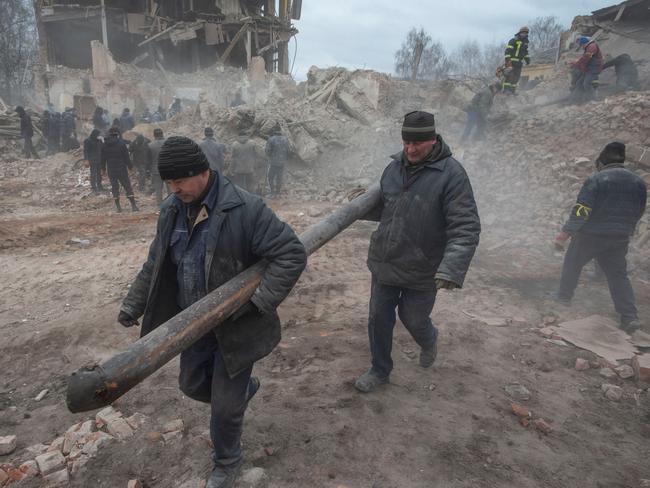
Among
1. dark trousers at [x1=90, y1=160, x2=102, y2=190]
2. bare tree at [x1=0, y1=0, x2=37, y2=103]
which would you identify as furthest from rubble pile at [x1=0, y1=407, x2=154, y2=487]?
bare tree at [x1=0, y1=0, x2=37, y2=103]

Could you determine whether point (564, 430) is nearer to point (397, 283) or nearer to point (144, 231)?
point (397, 283)

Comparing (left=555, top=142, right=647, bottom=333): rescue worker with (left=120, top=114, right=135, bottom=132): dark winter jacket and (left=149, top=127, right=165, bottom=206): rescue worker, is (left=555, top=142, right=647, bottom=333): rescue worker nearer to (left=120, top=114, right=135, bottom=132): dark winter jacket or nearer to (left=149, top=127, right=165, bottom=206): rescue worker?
(left=149, top=127, right=165, bottom=206): rescue worker

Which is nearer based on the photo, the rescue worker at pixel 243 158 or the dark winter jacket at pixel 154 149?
the dark winter jacket at pixel 154 149

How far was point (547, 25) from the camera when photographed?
47.8 metres

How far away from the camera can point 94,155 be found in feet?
35.3

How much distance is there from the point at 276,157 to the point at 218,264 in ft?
29.1

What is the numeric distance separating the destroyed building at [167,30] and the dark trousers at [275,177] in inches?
585

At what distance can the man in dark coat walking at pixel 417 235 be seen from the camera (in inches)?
103

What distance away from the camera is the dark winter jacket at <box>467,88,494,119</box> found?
10688 mm

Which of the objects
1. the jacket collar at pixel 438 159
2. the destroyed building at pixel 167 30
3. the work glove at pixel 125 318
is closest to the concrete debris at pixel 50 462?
the work glove at pixel 125 318

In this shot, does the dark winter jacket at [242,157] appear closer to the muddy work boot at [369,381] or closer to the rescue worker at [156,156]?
the rescue worker at [156,156]

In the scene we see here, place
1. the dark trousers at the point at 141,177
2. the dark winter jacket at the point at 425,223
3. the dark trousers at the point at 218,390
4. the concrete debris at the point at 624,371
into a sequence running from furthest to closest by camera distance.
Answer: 1. the dark trousers at the point at 141,177
2. the concrete debris at the point at 624,371
3. the dark winter jacket at the point at 425,223
4. the dark trousers at the point at 218,390

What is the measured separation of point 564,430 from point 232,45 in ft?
80.3

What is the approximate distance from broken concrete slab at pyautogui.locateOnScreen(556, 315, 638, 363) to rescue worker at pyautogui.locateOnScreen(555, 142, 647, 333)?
183 millimetres
